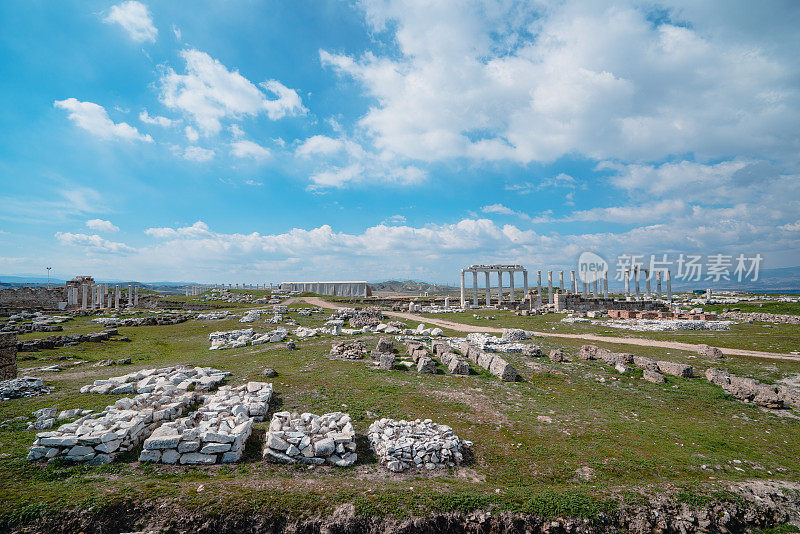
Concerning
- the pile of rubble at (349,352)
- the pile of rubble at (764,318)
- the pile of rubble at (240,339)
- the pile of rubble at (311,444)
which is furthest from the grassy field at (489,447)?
the pile of rubble at (764,318)

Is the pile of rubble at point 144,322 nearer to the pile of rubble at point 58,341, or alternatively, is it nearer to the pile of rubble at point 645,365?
the pile of rubble at point 58,341

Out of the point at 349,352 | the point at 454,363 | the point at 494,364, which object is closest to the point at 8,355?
the point at 349,352

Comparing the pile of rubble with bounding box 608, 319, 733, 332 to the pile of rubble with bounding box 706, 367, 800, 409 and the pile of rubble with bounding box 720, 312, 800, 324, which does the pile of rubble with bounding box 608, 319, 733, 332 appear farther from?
the pile of rubble with bounding box 706, 367, 800, 409

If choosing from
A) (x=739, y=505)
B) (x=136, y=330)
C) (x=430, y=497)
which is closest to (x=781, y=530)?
(x=739, y=505)

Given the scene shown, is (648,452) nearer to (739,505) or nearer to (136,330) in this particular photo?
(739,505)

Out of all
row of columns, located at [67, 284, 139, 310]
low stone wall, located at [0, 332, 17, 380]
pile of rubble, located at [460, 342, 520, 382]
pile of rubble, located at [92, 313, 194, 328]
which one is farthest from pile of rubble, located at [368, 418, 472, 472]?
row of columns, located at [67, 284, 139, 310]

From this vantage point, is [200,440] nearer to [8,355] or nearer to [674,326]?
[8,355]

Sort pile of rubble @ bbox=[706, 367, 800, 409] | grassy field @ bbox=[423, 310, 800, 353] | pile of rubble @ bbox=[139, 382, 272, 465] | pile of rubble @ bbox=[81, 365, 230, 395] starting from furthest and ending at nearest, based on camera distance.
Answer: grassy field @ bbox=[423, 310, 800, 353] < pile of rubble @ bbox=[81, 365, 230, 395] < pile of rubble @ bbox=[706, 367, 800, 409] < pile of rubble @ bbox=[139, 382, 272, 465]
